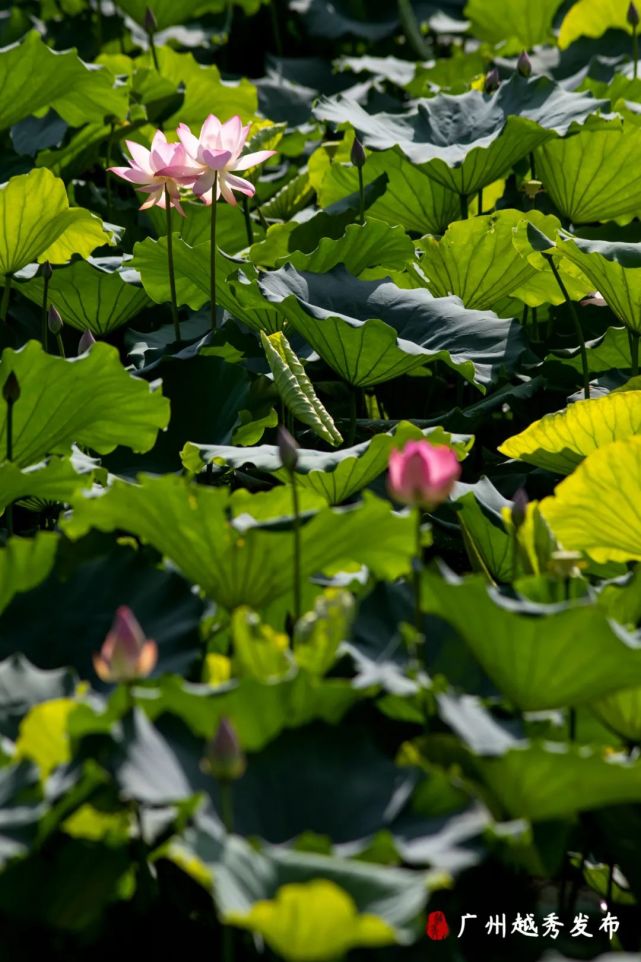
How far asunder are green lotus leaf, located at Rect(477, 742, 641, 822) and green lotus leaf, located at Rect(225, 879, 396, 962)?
17cm

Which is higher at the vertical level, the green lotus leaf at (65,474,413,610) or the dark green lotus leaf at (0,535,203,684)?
the green lotus leaf at (65,474,413,610)

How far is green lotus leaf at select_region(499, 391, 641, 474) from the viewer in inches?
67.1

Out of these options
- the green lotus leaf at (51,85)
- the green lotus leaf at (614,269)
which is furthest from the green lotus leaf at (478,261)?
the green lotus leaf at (51,85)

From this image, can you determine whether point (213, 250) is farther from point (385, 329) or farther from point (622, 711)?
point (622, 711)

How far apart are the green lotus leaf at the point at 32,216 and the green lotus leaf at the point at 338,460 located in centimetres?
48

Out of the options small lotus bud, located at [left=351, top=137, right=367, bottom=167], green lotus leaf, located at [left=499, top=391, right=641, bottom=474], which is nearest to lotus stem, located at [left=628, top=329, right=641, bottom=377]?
green lotus leaf, located at [left=499, top=391, right=641, bottom=474]

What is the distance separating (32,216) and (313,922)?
1323mm

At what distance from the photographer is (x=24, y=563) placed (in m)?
1.35

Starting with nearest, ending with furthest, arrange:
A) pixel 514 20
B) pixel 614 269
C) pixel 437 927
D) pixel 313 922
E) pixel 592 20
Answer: pixel 313 922 < pixel 437 927 < pixel 614 269 < pixel 592 20 < pixel 514 20

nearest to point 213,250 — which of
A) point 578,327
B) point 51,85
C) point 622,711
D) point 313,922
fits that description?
point 578,327

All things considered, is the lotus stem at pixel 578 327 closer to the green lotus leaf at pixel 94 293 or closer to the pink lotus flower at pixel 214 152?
the pink lotus flower at pixel 214 152

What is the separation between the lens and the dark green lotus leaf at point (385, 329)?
1825 mm

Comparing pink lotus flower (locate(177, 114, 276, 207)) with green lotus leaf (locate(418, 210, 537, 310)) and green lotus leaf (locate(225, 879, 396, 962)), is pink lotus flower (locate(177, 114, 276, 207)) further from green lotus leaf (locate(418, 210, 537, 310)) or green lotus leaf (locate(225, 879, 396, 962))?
green lotus leaf (locate(225, 879, 396, 962))

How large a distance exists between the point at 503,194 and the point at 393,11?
65.6 inches
